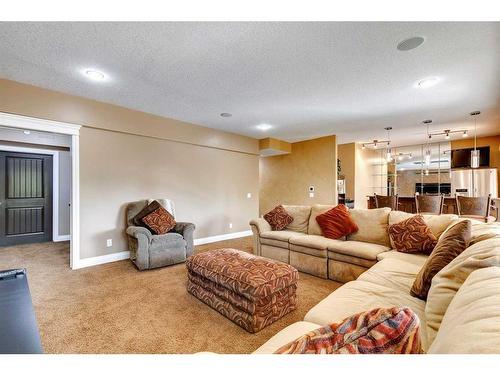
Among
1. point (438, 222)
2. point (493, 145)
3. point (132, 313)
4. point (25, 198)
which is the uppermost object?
point (493, 145)

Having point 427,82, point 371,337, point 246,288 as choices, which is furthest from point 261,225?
point 371,337

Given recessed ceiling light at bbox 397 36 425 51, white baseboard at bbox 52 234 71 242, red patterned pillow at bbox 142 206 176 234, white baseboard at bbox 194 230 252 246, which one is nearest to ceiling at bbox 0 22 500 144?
recessed ceiling light at bbox 397 36 425 51

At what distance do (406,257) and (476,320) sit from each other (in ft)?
6.89

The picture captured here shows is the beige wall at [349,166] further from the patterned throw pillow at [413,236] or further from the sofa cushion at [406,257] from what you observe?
the sofa cushion at [406,257]

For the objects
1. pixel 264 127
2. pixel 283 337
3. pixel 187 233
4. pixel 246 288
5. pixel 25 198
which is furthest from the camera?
pixel 264 127

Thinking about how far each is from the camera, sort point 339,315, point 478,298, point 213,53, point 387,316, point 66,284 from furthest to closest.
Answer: point 66,284 < point 213,53 < point 339,315 < point 478,298 < point 387,316

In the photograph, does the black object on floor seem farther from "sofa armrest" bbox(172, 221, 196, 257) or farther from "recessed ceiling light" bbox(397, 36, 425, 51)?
"recessed ceiling light" bbox(397, 36, 425, 51)

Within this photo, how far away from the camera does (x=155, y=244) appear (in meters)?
3.30

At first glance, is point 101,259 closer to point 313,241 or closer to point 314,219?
point 313,241

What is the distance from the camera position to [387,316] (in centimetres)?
55

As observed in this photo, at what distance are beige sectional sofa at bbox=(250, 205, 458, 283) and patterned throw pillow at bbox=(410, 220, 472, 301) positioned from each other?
1.05 meters

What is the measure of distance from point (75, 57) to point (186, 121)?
7.54 ft
